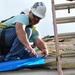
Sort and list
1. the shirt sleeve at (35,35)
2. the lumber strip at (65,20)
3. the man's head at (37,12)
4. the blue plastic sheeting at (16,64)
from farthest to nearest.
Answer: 1. the shirt sleeve at (35,35)
2. the man's head at (37,12)
3. the blue plastic sheeting at (16,64)
4. the lumber strip at (65,20)

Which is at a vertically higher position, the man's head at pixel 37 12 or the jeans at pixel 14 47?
the man's head at pixel 37 12

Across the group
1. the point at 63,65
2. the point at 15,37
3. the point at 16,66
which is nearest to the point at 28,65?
the point at 16,66

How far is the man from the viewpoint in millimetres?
3505

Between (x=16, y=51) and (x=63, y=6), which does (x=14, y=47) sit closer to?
(x=16, y=51)

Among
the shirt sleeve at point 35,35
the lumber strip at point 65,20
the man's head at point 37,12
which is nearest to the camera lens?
the lumber strip at point 65,20

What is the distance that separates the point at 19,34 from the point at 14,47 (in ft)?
0.70

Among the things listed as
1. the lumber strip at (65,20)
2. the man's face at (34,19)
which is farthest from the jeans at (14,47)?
the lumber strip at (65,20)

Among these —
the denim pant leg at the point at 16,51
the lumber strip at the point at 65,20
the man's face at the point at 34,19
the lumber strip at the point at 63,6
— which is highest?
the lumber strip at the point at 63,6

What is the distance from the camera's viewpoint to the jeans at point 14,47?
11.8ft

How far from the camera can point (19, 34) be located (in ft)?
11.4

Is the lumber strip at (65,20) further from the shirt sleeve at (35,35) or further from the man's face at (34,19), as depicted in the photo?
the shirt sleeve at (35,35)

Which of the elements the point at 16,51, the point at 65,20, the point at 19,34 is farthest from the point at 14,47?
the point at 65,20

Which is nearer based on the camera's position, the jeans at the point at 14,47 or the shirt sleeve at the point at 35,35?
the jeans at the point at 14,47

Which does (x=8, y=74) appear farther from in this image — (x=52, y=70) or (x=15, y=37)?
(x=15, y=37)
